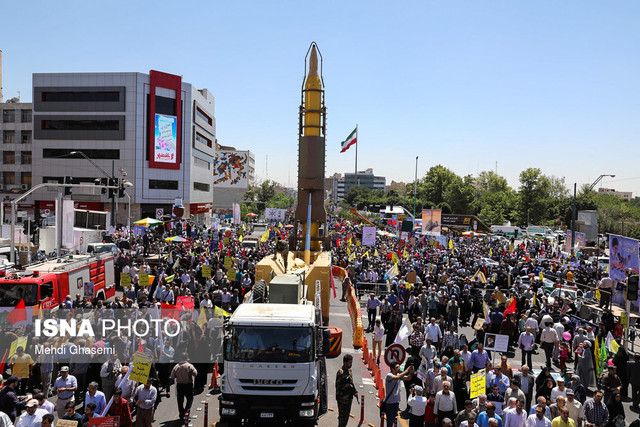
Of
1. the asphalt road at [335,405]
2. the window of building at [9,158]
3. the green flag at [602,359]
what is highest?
the window of building at [9,158]

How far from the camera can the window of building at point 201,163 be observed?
235ft

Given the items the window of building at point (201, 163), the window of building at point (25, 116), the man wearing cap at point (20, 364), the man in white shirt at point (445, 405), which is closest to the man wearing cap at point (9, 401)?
the man wearing cap at point (20, 364)

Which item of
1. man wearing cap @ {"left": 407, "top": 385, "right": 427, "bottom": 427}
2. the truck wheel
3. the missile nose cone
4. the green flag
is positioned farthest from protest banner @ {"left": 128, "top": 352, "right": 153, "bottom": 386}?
the missile nose cone

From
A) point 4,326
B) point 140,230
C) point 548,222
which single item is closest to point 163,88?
point 140,230

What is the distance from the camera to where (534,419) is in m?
8.62

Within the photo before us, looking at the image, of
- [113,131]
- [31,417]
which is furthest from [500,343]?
[113,131]

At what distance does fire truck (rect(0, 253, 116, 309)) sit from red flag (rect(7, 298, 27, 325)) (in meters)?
0.54

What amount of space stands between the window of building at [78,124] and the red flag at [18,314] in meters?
50.8

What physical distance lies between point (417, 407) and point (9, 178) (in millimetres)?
71235

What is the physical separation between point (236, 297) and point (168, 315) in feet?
14.1

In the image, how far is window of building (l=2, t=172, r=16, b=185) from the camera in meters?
66.5

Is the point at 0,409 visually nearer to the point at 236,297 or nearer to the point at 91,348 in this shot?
the point at 91,348

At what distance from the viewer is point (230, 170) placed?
129625mm

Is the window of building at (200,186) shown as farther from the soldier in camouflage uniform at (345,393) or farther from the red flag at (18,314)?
the soldier in camouflage uniform at (345,393)
